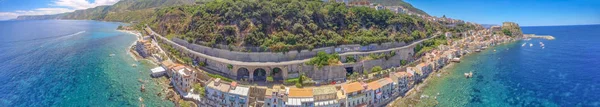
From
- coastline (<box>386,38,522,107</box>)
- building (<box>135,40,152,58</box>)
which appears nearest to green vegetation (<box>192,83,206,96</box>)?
coastline (<box>386,38,522,107</box>)

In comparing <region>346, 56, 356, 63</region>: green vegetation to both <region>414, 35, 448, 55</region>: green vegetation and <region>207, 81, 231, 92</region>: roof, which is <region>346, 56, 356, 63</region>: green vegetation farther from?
<region>207, 81, 231, 92</region>: roof

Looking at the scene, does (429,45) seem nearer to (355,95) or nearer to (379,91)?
(379,91)

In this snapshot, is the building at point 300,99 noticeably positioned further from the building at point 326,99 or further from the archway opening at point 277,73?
the archway opening at point 277,73

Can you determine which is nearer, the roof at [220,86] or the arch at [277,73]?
the roof at [220,86]

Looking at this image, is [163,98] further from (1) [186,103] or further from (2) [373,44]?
(2) [373,44]

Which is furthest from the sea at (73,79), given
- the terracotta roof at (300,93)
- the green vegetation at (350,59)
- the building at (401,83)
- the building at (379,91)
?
the building at (401,83)

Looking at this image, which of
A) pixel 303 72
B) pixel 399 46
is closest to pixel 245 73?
pixel 303 72
